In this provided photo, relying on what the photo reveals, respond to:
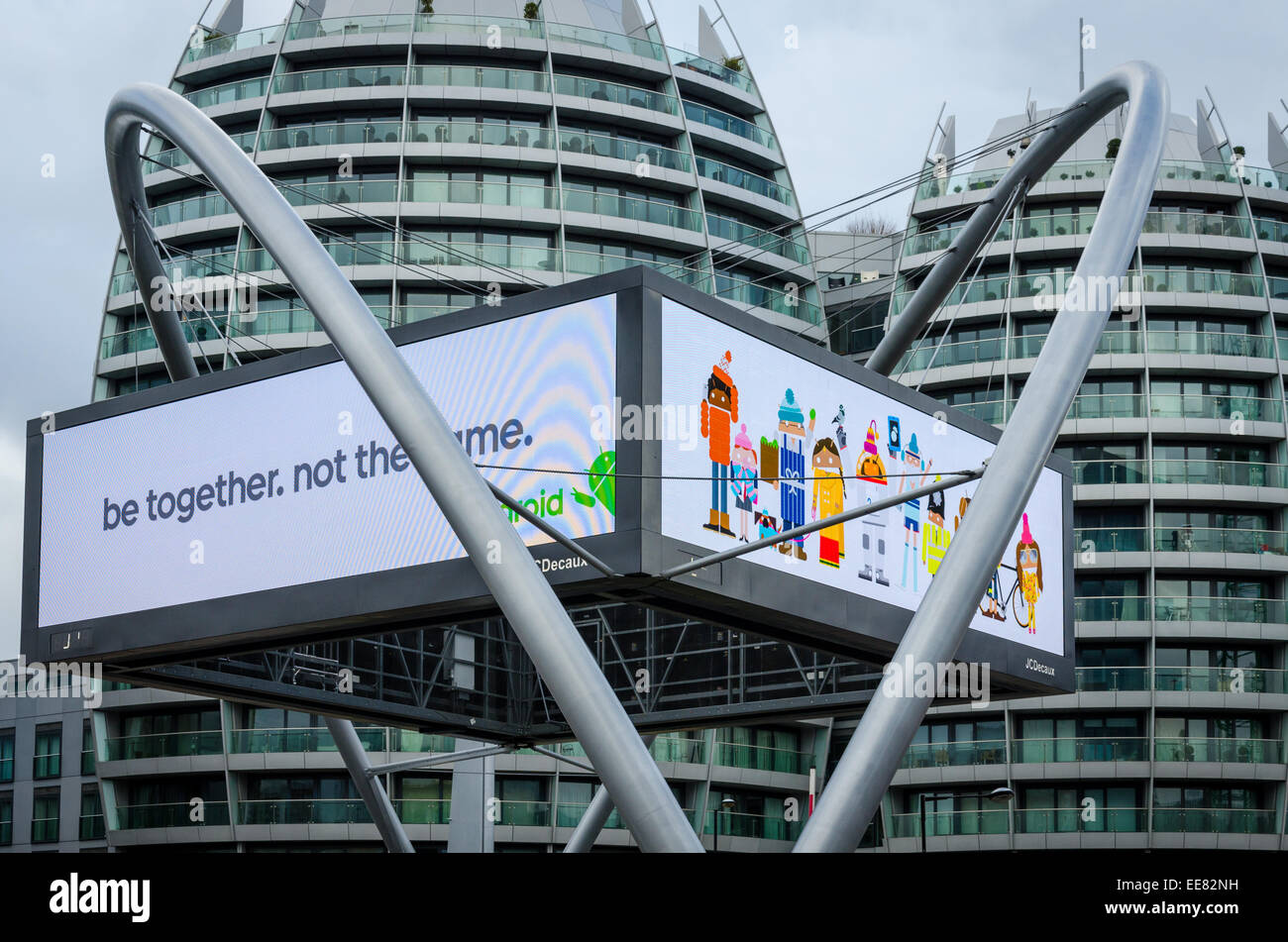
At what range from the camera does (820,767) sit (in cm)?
7594

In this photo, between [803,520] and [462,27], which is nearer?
[803,520]

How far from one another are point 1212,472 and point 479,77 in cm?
4007

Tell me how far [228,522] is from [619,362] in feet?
23.6

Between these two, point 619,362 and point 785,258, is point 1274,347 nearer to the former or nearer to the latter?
point 785,258

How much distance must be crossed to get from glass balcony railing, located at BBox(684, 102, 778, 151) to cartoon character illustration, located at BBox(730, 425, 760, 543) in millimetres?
63339

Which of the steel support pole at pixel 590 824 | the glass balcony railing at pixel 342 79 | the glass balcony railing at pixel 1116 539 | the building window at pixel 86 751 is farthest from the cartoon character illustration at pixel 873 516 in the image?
the building window at pixel 86 751

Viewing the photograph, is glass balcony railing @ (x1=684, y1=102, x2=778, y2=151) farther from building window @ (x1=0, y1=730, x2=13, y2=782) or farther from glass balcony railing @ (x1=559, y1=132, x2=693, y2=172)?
building window @ (x1=0, y1=730, x2=13, y2=782)

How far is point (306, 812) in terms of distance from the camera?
67.1 m

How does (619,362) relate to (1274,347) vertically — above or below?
below

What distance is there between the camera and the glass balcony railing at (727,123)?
81875 mm

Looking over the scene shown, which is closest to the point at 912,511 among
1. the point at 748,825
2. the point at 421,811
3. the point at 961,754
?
the point at 421,811

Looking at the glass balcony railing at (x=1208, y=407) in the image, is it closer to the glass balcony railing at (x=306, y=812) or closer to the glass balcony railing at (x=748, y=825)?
the glass balcony railing at (x=748, y=825)
